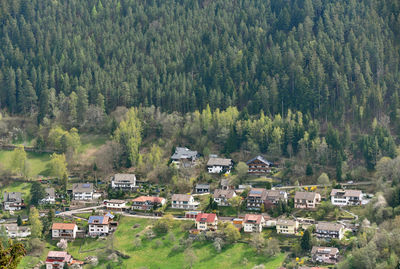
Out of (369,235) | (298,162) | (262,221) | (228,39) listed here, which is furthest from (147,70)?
(369,235)

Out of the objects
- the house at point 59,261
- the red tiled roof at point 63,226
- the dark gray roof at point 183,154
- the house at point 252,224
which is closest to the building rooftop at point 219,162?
the dark gray roof at point 183,154

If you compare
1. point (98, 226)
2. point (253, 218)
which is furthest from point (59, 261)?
point (253, 218)

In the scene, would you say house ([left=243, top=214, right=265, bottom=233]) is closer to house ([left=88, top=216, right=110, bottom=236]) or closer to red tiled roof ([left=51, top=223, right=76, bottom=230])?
house ([left=88, top=216, right=110, bottom=236])

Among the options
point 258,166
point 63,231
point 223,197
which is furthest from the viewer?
point 258,166

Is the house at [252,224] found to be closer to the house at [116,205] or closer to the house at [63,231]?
the house at [116,205]

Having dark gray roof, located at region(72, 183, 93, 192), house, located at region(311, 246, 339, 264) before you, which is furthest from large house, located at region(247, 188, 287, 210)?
dark gray roof, located at region(72, 183, 93, 192)

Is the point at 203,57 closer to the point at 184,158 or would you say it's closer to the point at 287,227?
the point at 184,158
